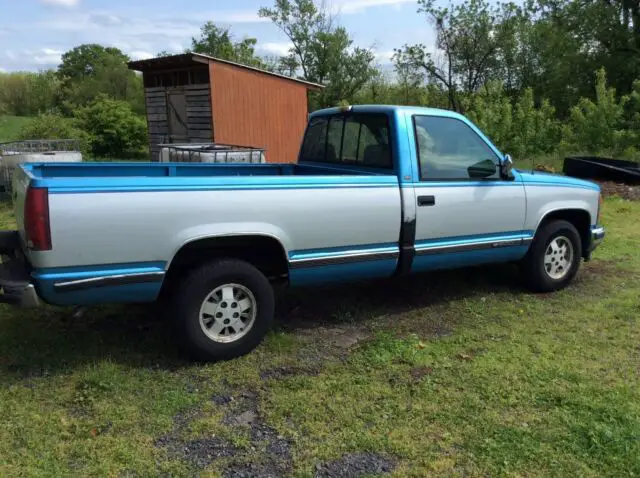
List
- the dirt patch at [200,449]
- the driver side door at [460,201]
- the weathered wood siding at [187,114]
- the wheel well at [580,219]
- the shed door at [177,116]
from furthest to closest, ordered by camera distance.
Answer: the shed door at [177,116], the weathered wood siding at [187,114], the wheel well at [580,219], the driver side door at [460,201], the dirt patch at [200,449]

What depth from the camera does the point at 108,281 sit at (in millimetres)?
3682

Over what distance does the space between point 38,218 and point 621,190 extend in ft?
40.9

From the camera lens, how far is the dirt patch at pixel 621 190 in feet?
40.4

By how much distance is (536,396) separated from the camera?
3756 mm

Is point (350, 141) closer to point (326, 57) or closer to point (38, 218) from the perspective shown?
point (38, 218)

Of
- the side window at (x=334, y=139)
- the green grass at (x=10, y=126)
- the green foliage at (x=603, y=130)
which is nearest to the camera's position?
the side window at (x=334, y=139)

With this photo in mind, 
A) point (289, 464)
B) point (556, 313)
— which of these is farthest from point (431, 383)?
point (556, 313)

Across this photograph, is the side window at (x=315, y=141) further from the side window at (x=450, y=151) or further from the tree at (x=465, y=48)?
the tree at (x=465, y=48)

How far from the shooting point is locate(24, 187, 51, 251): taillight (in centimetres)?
341

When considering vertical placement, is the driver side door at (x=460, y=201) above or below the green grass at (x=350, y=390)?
above

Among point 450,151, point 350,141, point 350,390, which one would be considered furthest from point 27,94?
point 350,390

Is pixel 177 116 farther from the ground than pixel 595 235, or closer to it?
farther from the ground

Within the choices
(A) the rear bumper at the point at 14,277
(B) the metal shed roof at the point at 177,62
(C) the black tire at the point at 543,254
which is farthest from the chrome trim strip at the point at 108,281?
(B) the metal shed roof at the point at 177,62

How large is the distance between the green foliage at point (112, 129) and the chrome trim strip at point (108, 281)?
18.3 metres
